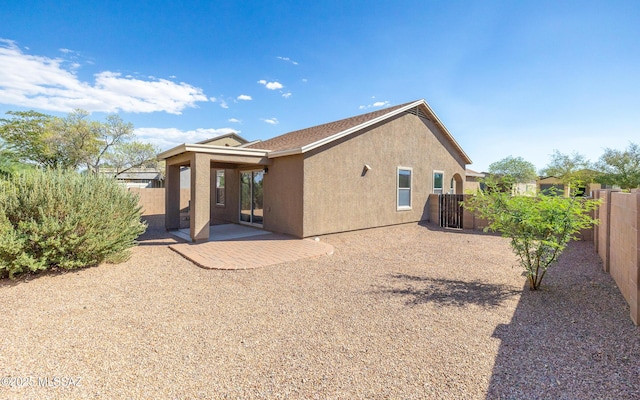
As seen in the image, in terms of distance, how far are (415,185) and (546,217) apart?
8411 mm

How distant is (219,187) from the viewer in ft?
46.5

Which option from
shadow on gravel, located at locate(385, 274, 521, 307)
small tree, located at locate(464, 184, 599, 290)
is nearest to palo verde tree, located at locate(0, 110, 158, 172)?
shadow on gravel, located at locate(385, 274, 521, 307)

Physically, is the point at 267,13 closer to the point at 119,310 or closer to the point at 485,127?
the point at 119,310

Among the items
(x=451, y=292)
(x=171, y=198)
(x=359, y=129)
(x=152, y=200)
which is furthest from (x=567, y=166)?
(x=152, y=200)

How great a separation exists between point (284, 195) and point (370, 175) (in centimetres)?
354

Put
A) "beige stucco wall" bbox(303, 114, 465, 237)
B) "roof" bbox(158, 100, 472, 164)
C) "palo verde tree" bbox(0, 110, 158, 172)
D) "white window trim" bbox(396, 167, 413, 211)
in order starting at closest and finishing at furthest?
"roof" bbox(158, 100, 472, 164)
"beige stucco wall" bbox(303, 114, 465, 237)
"white window trim" bbox(396, 167, 413, 211)
"palo verde tree" bbox(0, 110, 158, 172)

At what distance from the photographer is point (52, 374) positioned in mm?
2709

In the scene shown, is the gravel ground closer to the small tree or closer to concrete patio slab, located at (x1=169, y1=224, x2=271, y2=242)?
the small tree

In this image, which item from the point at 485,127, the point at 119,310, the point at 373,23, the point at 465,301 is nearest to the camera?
the point at 119,310

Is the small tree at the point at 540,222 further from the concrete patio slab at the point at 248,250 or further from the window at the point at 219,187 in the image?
the window at the point at 219,187

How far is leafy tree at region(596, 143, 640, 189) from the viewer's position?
1037 inches

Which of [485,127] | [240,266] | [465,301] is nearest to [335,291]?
[465,301]

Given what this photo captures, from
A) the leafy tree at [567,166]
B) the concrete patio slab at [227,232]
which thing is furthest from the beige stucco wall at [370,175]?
the leafy tree at [567,166]

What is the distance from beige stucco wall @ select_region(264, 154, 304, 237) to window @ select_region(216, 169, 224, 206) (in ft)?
13.3
